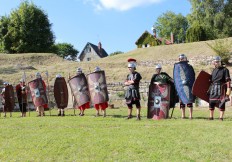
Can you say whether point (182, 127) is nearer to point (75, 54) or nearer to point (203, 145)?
point (203, 145)

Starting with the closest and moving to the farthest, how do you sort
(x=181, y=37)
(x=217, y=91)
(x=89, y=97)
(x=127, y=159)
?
1. (x=127, y=159)
2. (x=217, y=91)
3. (x=89, y=97)
4. (x=181, y=37)

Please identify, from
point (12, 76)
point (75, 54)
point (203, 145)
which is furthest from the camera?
point (75, 54)

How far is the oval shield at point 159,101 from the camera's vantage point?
367 inches

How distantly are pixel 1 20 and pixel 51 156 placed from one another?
154ft

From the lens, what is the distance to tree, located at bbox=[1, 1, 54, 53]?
150ft

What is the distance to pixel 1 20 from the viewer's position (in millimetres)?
48719

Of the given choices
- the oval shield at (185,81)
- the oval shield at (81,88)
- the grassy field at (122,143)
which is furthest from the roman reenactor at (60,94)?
the oval shield at (185,81)

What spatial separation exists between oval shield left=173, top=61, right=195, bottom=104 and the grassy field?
1707 millimetres

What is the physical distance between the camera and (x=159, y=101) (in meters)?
9.39

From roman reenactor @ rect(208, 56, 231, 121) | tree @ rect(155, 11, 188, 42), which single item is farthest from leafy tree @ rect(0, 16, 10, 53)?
roman reenactor @ rect(208, 56, 231, 121)

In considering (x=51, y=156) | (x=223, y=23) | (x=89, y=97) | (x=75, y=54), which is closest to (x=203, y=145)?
(x=51, y=156)

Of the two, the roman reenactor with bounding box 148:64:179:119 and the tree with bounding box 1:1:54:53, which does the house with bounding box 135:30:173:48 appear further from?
the roman reenactor with bounding box 148:64:179:119

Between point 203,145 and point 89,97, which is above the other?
point 89,97

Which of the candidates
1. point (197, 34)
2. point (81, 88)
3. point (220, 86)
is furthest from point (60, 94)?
point (197, 34)
